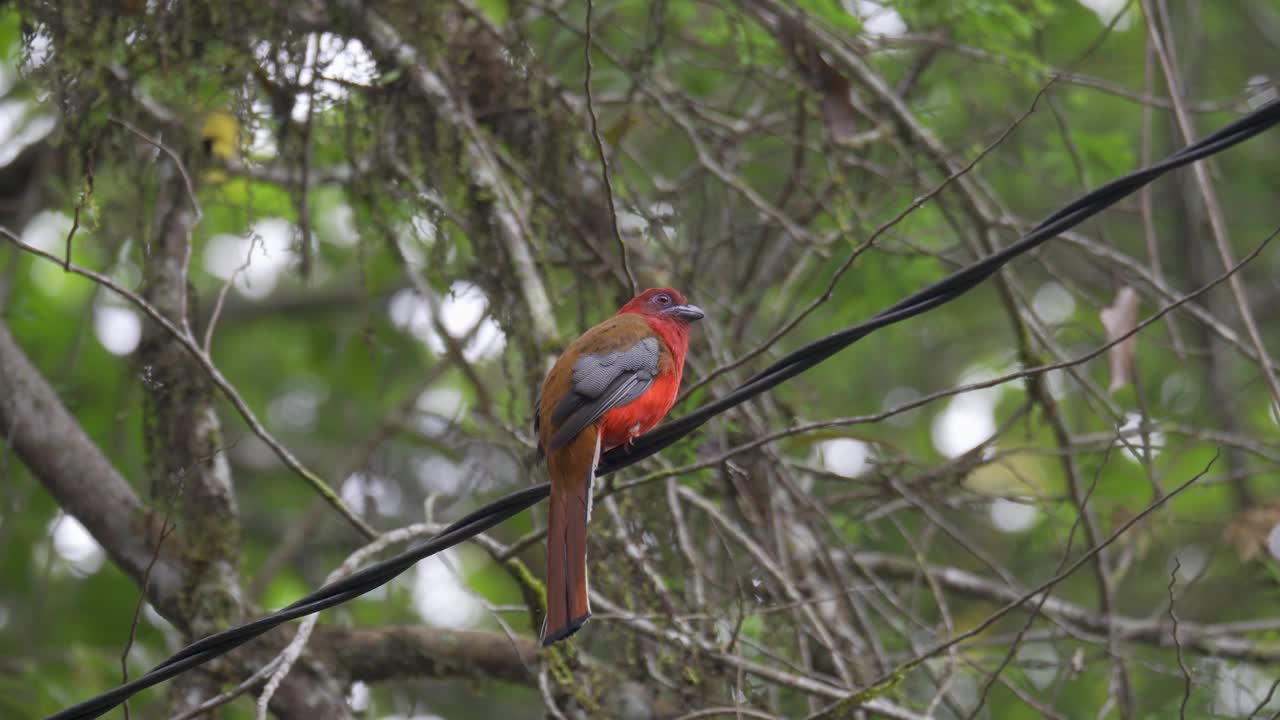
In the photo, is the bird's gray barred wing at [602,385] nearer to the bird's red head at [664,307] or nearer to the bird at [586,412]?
the bird at [586,412]

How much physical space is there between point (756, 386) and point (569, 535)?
0.96 meters

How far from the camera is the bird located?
150 inches

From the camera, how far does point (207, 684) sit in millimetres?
4957

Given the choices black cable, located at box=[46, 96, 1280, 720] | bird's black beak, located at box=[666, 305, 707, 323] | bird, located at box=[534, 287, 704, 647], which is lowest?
black cable, located at box=[46, 96, 1280, 720]

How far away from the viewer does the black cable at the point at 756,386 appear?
9.56 feet

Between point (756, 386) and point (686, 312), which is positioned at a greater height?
point (686, 312)

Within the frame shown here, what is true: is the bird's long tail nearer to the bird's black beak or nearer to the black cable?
the black cable

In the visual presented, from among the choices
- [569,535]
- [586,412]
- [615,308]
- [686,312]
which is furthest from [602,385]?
[615,308]

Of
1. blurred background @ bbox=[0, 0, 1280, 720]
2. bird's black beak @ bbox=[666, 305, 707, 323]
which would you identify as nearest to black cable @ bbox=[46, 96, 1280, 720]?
blurred background @ bbox=[0, 0, 1280, 720]

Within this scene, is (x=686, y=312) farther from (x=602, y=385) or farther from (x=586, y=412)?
(x=586, y=412)

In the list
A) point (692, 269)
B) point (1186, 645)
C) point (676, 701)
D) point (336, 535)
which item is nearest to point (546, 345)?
point (692, 269)

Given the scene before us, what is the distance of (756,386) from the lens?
321 cm

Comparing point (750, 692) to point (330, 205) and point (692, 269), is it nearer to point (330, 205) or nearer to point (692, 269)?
point (692, 269)

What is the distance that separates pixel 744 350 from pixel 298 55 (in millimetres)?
2393
